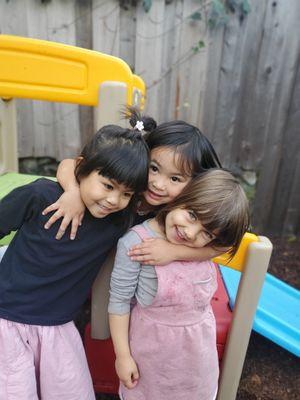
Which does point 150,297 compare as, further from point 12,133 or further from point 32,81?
point 12,133

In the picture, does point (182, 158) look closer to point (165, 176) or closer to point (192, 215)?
point (165, 176)

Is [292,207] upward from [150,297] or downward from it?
downward

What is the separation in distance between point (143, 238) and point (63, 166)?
39 cm

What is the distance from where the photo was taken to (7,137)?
2.29 metres

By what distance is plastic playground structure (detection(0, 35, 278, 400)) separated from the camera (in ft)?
4.40

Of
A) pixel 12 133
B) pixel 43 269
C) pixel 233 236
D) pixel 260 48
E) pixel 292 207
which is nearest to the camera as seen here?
pixel 233 236

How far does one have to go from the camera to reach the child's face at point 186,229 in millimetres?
1121

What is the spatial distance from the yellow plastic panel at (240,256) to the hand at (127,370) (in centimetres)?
46

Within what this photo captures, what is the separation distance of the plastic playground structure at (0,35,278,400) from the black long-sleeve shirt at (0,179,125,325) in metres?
0.16

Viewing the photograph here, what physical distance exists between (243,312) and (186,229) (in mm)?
470

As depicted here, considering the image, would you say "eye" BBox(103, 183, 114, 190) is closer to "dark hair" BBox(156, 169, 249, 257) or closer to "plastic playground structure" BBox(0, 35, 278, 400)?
"dark hair" BBox(156, 169, 249, 257)

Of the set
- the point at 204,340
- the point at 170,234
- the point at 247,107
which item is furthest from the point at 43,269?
the point at 247,107

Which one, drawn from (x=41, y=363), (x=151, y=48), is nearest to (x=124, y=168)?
(x=41, y=363)

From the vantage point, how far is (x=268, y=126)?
3.02 m
